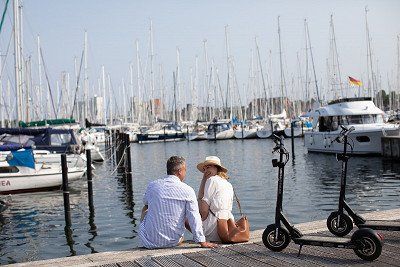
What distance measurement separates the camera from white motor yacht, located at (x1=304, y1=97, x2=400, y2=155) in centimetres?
3722

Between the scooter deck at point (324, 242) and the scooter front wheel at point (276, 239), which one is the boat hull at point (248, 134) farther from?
the scooter deck at point (324, 242)

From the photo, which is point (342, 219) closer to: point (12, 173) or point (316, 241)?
point (316, 241)

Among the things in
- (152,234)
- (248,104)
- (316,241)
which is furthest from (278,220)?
(248,104)

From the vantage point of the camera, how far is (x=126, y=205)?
836 inches

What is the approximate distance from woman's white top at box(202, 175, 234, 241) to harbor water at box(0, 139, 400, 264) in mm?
6021

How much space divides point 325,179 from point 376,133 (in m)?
11.1

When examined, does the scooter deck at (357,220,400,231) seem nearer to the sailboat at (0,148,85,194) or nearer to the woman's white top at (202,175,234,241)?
the woman's white top at (202,175,234,241)

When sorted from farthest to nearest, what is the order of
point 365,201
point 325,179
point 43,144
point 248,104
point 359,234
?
point 248,104 → point 43,144 → point 325,179 → point 365,201 → point 359,234

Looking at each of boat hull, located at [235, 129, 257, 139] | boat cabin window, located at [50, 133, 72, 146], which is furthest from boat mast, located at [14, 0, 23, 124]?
boat hull, located at [235, 129, 257, 139]

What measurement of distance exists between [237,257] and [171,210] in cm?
113

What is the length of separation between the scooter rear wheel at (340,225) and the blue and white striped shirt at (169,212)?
6.41 ft

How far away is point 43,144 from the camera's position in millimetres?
33031

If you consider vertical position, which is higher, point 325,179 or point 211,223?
point 211,223

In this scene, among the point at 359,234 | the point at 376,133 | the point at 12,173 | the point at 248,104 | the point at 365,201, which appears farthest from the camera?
the point at 248,104
